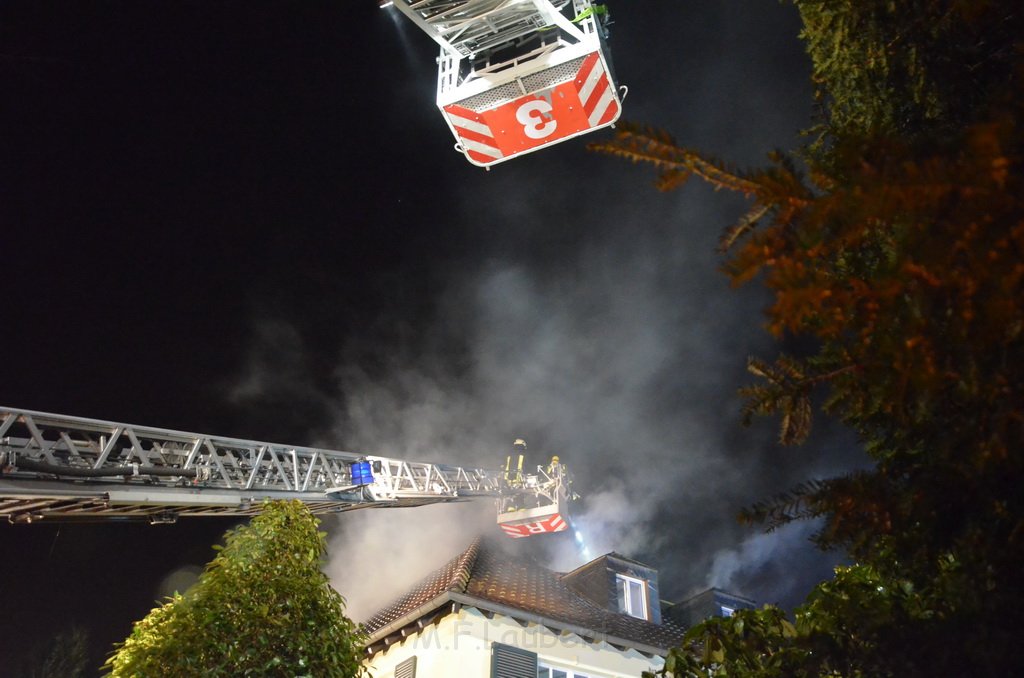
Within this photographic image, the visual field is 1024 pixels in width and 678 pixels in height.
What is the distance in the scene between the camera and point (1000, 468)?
244cm

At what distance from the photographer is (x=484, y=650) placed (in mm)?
12930

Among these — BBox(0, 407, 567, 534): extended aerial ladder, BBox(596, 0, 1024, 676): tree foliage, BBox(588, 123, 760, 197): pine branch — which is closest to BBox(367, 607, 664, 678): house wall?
BBox(0, 407, 567, 534): extended aerial ladder

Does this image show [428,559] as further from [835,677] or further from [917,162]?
[917,162]

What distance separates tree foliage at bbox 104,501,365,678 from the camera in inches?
292

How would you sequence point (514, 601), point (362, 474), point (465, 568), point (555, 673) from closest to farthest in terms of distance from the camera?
point (555, 673) < point (514, 601) < point (362, 474) < point (465, 568)

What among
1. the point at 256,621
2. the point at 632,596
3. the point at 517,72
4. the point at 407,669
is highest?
the point at 517,72

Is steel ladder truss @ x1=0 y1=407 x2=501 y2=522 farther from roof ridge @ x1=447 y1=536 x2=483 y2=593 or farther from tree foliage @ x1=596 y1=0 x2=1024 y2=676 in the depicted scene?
tree foliage @ x1=596 y1=0 x2=1024 y2=676

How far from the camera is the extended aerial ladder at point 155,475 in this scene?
873cm

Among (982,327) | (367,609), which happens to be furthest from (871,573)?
(367,609)

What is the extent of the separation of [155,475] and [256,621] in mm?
3652

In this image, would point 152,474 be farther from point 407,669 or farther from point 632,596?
point 632,596

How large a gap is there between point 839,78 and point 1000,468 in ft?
9.41

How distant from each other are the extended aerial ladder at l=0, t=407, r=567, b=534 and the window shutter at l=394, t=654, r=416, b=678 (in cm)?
341

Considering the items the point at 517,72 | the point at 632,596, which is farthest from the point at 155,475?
the point at 632,596
